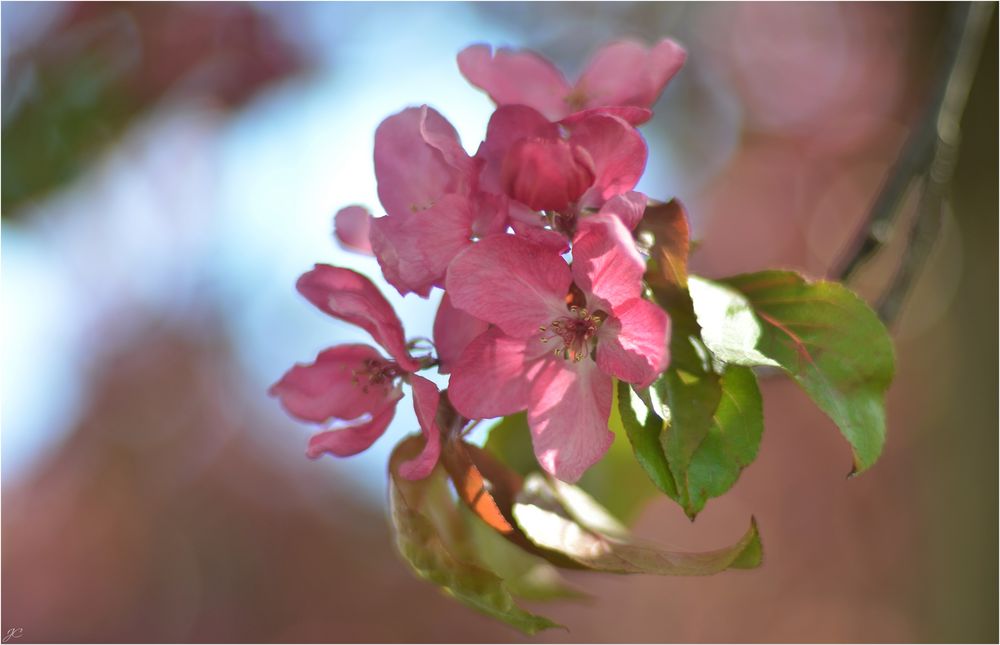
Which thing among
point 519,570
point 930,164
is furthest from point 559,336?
point 930,164

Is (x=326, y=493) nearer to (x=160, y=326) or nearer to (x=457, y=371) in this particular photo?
(x=160, y=326)

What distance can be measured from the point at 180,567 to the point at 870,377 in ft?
9.42

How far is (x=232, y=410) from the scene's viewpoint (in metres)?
3.14

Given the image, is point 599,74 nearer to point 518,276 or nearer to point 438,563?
point 518,276

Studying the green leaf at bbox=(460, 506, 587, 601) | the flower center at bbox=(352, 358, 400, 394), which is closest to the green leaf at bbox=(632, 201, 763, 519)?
the flower center at bbox=(352, 358, 400, 394)

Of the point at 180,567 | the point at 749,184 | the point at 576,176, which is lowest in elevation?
the point at 180,567

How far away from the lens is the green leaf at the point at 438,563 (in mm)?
674

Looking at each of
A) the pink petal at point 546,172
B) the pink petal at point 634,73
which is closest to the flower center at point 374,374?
the pink petal at point 546,172

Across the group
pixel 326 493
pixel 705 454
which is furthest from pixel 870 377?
pixel 326 493

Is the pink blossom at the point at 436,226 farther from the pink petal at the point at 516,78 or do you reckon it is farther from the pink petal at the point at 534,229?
the pink petal at the point at 516,78

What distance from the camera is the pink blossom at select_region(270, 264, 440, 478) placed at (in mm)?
704

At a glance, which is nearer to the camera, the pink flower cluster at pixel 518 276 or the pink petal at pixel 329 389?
the pink flower cluster at pixel 518 276

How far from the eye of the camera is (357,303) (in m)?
0.74

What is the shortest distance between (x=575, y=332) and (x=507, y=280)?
10cm
